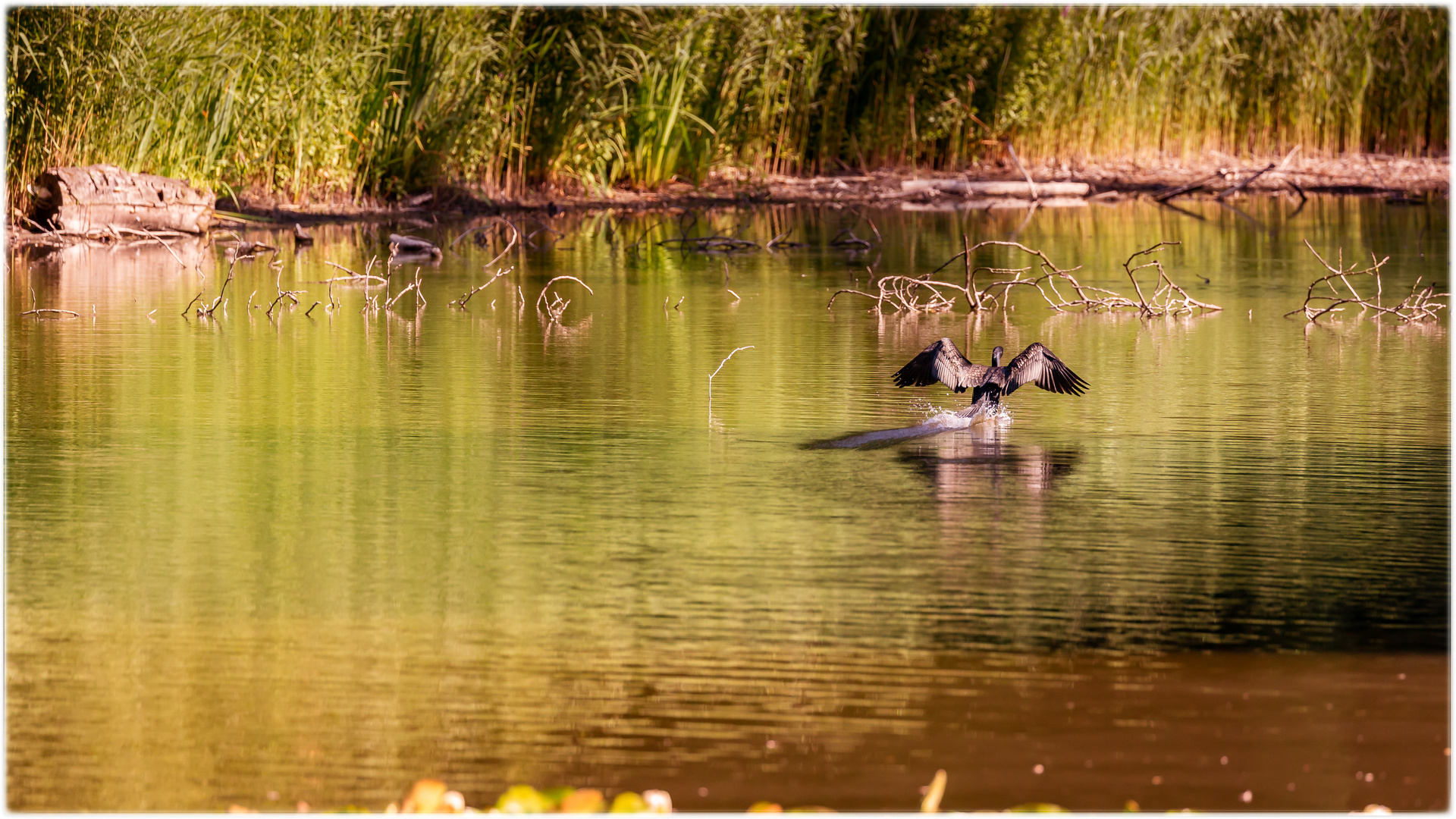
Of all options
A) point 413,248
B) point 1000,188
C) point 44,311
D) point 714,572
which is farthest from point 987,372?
point 1000,188

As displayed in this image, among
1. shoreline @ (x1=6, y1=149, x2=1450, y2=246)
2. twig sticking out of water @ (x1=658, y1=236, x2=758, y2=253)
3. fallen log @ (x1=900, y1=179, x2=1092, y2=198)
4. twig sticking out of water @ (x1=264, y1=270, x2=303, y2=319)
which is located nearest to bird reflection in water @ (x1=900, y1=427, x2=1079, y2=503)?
twig sticking out of water @ (x1=264, y1=270, x2=303, y2=319)

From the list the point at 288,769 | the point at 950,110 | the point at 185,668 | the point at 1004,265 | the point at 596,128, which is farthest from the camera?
the point at 950,110

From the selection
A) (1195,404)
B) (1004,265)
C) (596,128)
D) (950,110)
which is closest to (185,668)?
(1195,404)

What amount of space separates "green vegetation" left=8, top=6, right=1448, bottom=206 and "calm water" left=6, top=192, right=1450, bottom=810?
6.05 m

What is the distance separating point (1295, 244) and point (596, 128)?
7.13 meters

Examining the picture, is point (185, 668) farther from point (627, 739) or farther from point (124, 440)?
point (124, 440)

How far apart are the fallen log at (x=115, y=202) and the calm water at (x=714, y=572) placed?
17.5ft

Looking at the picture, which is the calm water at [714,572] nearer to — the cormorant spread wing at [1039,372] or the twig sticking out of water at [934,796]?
the twig sticking out of water at [934,796]

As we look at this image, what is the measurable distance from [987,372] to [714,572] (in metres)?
2.34

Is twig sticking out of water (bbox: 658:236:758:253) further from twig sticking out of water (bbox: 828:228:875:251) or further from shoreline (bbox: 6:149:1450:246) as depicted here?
shoreline (bbox: 6:149:1450:246)

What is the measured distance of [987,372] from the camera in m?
6.79

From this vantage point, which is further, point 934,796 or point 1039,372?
point 1039,372

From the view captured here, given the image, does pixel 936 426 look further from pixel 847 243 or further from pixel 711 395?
pixel 847 243

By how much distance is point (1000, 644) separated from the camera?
4129mm
